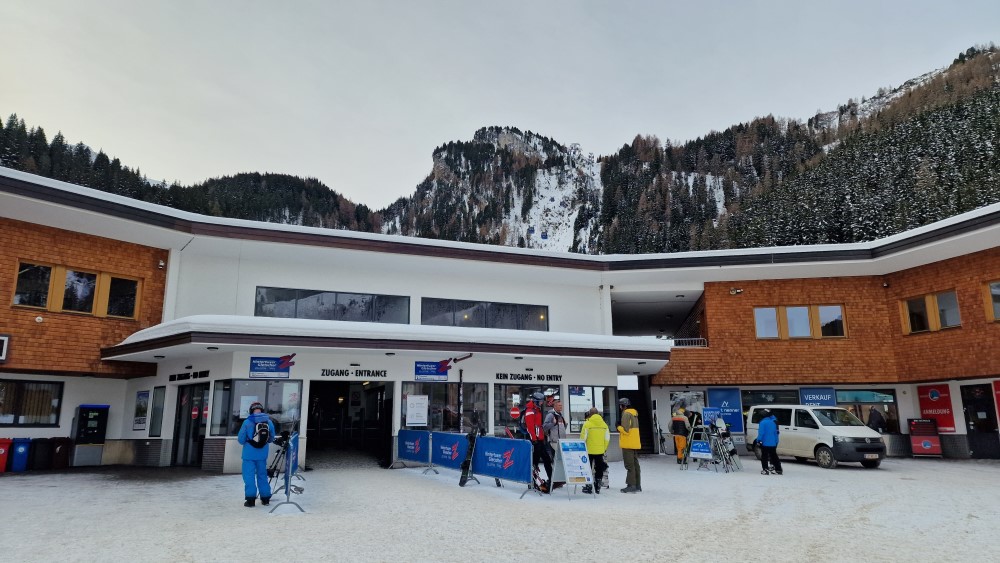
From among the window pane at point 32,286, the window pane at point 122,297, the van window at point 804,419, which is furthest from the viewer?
the van window at point 804,419

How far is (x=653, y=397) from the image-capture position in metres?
22.1

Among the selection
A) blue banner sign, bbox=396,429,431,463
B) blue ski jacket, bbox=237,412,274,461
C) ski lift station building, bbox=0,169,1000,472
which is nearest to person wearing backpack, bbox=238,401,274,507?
blue ski jacket, bbox=237,412,274,461

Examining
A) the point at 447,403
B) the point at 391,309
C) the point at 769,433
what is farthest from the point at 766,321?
the point at 391,309

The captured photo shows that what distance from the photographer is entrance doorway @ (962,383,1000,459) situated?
18.2 meters

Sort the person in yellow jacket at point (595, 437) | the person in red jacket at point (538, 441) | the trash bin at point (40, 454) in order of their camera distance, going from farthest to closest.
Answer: the trash bin at point (40, 454) → the person in yellow jacket at point (595, 437) → the person in red jacket at point (538, 441)

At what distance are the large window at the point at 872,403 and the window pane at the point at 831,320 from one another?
2028 millimetres

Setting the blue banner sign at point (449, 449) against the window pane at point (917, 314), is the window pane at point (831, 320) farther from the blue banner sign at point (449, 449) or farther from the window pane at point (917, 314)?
the blue banner sign at point (449, 449)

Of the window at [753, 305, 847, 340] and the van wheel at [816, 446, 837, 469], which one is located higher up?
the window at [753, 305, 847, 340]

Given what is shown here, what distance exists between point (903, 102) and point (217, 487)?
357ft

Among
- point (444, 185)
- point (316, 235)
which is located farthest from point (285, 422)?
point (444, 185)

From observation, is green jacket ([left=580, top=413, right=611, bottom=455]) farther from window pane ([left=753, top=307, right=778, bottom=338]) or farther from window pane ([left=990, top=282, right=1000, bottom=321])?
window pane ([left=990, top=282, right=1000, bottom=321])

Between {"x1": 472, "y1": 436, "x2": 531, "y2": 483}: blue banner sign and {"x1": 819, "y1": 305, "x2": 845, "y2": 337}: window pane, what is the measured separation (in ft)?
45.0

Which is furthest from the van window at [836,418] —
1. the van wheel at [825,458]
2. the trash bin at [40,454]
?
the trash bin at [40,454]

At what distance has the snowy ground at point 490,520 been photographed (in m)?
6.59
